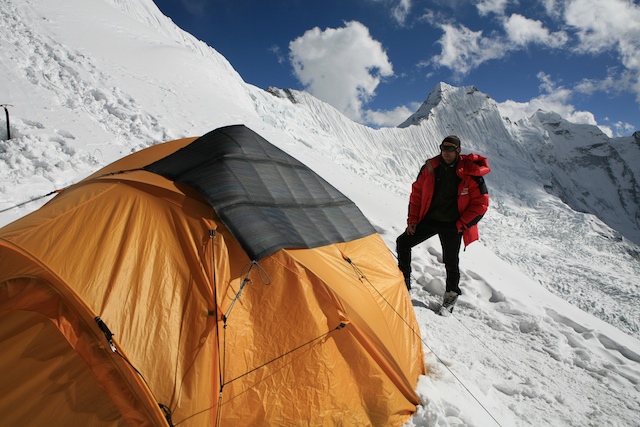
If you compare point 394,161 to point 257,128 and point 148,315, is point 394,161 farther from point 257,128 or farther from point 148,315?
point 148,315

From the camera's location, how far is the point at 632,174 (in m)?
128

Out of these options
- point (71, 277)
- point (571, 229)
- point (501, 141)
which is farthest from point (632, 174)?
point (71, 277)

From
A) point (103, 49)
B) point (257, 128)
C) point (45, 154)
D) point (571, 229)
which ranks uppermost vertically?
point (103, 49)

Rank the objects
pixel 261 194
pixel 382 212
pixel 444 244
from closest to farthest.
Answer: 1. pixel 261 194
2. pixel 444 244
3. pixel 382 212

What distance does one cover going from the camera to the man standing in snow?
406 cm

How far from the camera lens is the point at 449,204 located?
4332mm

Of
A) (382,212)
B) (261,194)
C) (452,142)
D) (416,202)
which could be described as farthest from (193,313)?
(382,212)

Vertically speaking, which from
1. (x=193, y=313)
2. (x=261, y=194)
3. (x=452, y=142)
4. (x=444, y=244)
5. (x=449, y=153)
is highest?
(x=452, y=142)

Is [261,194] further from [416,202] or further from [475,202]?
[475,202]

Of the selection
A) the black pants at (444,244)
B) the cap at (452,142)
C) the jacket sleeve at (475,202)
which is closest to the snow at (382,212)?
the black pants at (444,244)

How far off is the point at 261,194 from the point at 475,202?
2618mm

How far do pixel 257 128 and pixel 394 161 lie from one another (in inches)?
1937

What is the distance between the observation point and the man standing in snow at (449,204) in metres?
4.06

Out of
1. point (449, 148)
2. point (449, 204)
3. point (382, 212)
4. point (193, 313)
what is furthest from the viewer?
point (382, 212)
